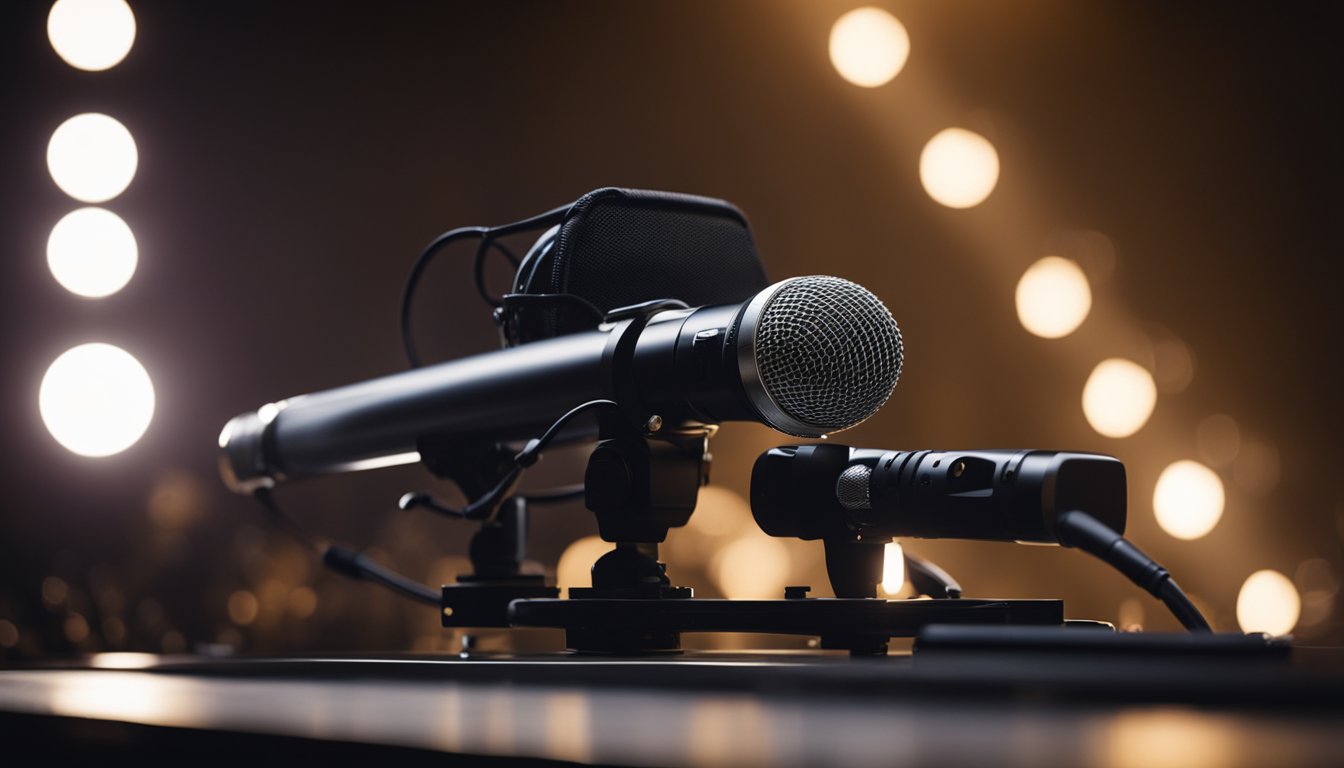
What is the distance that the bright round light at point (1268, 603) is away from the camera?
2.86 metres

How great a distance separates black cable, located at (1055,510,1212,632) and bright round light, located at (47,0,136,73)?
2369mm

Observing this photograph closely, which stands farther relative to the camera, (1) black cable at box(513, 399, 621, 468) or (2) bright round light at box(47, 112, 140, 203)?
(2) bright round light at box(47, 112, 140, 203)

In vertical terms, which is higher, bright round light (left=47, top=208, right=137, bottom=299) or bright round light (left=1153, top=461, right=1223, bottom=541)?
bright round light (left=47, top=208, right=137, bottom=299)

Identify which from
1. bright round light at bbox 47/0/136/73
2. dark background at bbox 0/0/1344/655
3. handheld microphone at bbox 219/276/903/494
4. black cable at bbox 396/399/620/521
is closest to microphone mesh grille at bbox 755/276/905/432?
handheld microphone at bbox 219/276/903/494

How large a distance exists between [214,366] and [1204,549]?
2125 millimetres

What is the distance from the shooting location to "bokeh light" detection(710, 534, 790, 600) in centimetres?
A: 288

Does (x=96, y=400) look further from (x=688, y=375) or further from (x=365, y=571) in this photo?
(x=688, y=375)

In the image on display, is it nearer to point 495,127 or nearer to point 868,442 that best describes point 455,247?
point 495,127

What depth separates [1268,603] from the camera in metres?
2.90

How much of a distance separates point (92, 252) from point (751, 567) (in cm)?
148

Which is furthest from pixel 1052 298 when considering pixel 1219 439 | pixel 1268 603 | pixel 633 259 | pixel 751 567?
pixel 633 259

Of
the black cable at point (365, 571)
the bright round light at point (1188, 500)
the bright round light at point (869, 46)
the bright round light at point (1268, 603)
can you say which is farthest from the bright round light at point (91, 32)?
the bright round light at point (1268, 603)

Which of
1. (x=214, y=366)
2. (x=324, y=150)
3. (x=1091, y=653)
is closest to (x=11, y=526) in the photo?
(x=214, y=366)

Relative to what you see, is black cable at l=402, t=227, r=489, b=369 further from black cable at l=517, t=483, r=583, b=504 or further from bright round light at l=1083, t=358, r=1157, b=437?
bright round light at l=1083, t=358, r=1157, b=437
